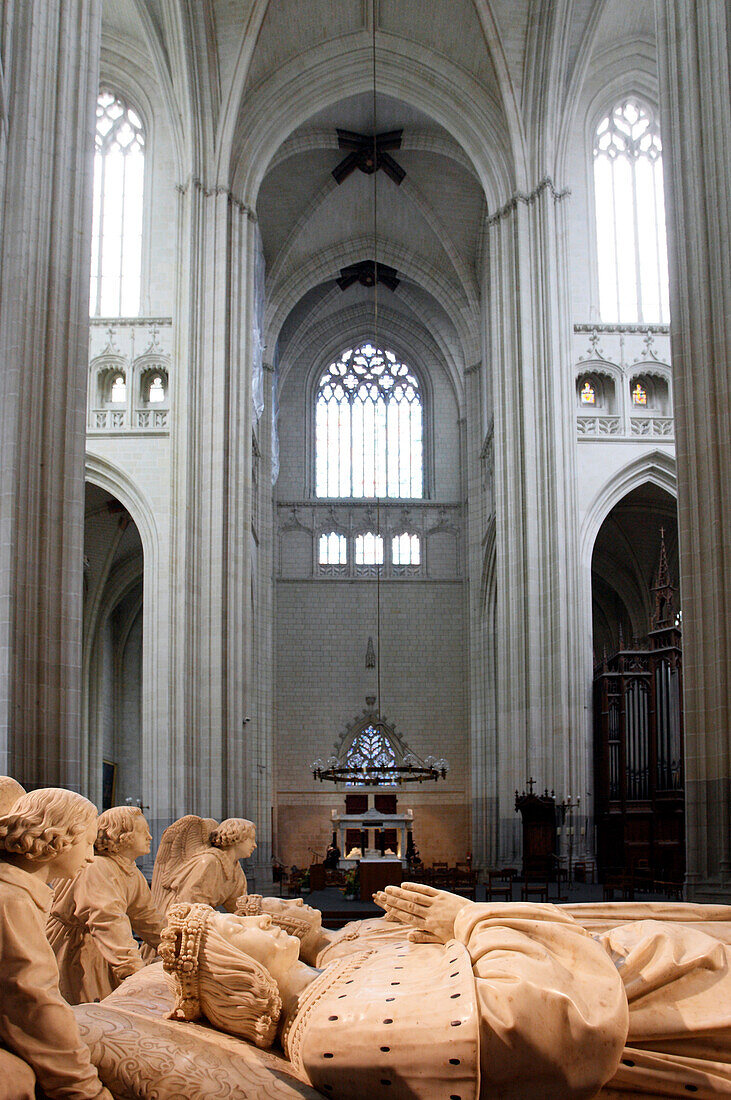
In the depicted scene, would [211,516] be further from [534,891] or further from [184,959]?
[184,959]

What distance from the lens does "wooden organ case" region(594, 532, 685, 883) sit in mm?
17375

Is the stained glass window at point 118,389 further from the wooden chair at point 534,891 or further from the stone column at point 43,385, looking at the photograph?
the wooden chair at point 534,891

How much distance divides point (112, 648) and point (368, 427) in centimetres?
1050

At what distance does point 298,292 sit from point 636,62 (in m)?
10.9

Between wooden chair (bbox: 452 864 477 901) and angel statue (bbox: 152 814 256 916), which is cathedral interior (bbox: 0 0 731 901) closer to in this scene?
wooden chair (bbox: 452 864 477 901)

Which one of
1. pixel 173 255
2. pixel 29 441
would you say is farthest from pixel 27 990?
pixel 173 255

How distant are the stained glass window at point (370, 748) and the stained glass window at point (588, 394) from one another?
1299cm

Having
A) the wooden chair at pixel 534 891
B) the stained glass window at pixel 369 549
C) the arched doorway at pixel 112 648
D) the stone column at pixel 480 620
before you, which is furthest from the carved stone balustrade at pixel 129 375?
the stained glass window at pixel 369 549

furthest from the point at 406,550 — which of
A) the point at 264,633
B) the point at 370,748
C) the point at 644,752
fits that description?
the point at 644,752

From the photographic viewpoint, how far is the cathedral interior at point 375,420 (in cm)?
979

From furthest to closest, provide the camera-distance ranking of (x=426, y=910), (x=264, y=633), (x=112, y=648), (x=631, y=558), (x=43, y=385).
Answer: (x=264, y=633) → (x=112, y=648) → (x=631, y=558) → (x=43, y=385) → (x=426, y=910)

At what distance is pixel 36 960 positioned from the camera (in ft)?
7.68

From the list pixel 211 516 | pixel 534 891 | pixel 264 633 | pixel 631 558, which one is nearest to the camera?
pixel 534 891

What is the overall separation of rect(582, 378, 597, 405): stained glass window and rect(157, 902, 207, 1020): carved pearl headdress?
60.6ft
